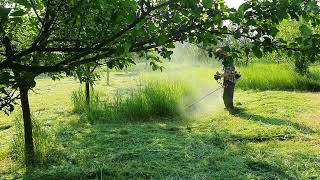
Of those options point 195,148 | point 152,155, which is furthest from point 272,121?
point 152,155

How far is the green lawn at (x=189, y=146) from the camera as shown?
184 inches

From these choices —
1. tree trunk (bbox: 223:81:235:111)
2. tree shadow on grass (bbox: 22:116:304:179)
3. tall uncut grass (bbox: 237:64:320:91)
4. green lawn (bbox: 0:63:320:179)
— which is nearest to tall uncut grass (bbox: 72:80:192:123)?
green lawn (bbox: 0:63:320:179)

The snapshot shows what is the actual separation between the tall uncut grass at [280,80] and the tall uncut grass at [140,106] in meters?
3.89

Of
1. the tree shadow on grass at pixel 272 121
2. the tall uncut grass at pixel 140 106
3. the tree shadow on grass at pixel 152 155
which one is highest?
the tall uncut grass at pixel 140 106

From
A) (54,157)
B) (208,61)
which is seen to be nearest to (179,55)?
(208,61)

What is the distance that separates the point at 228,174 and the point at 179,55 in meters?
17.4

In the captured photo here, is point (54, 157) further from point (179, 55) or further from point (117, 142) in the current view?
point (179, 55)

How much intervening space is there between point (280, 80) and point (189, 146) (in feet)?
24.3

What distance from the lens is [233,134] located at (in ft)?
21.0

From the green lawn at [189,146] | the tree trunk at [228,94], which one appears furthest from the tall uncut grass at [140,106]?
the tree trunk at [228,94]

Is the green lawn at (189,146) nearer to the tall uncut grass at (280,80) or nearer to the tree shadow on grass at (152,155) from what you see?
the tree shadow on grass at (152,155)

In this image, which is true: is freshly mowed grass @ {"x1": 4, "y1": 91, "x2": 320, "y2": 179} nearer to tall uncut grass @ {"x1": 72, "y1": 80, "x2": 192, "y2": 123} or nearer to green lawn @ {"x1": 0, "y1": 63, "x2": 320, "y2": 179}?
green lawn @ {"x1": 0, "y1": 63, "x2": 320, "y2": 179}

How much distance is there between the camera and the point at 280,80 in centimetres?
1229

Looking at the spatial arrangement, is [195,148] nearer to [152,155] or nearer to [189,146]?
[189,146]
